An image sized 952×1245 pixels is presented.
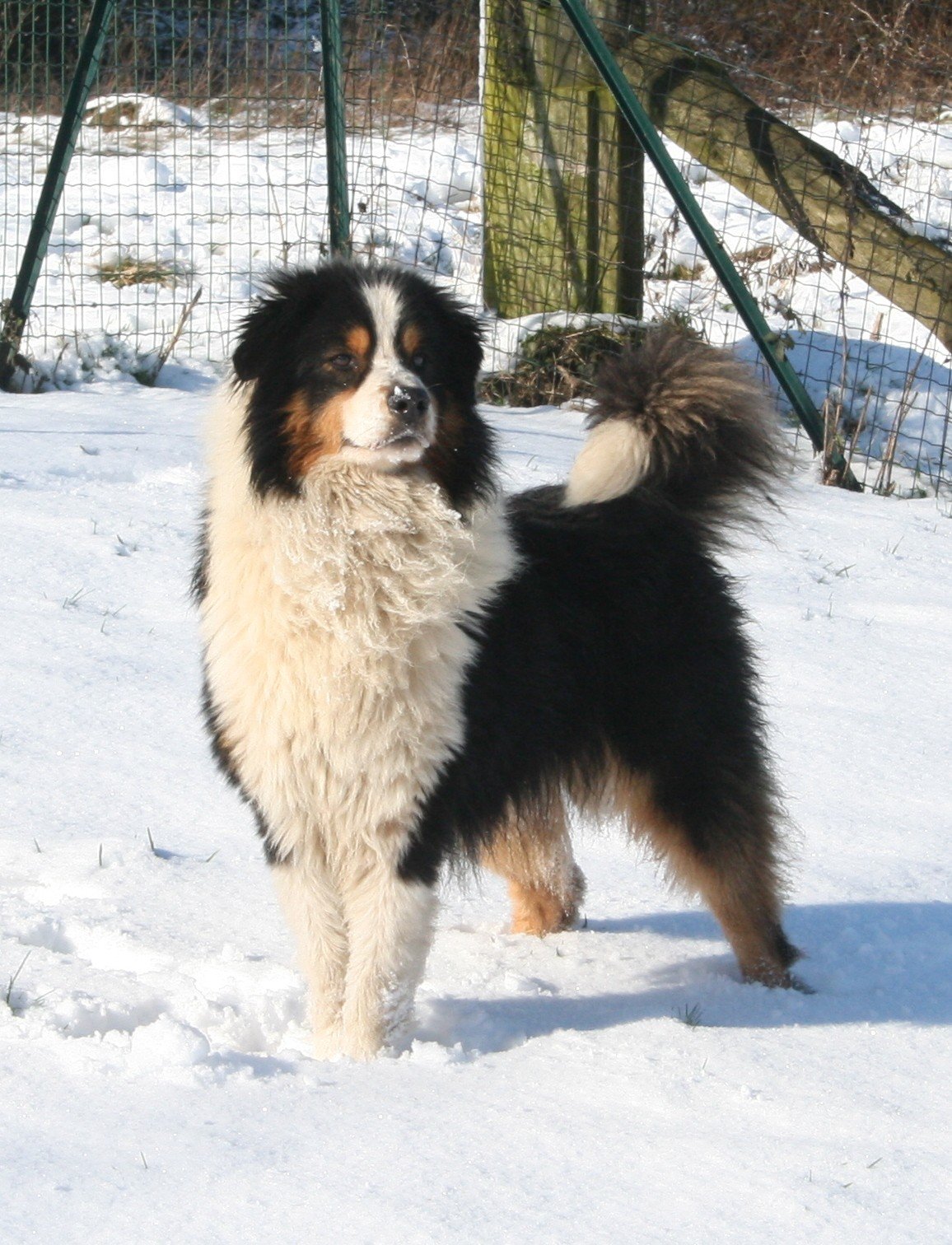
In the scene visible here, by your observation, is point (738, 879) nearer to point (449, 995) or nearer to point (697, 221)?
point (449, 995)

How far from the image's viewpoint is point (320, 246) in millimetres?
7406

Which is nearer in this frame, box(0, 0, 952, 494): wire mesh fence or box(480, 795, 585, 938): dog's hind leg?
box(480, 795, 585, 938): dog's hind leg

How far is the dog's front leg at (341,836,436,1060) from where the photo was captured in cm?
305

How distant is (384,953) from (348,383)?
4.05ft

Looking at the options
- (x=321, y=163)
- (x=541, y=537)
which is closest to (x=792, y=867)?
(x=541, y=537)

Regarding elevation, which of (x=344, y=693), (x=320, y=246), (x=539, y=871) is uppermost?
(x=320, y=246)

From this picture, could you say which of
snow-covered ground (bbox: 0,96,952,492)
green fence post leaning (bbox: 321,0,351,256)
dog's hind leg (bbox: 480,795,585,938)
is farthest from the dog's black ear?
snow-covered ground (bbox: 0,96,952,492)

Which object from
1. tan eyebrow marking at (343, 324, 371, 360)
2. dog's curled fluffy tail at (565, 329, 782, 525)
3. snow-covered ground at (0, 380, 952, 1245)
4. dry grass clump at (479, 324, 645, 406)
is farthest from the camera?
dry grass clump at (479, 324, 645, 406)

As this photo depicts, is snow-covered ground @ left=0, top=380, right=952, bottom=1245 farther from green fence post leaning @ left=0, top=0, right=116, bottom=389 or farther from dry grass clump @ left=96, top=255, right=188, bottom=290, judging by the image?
dry grass clump @ left=96, top=255, right=188, bottom=290

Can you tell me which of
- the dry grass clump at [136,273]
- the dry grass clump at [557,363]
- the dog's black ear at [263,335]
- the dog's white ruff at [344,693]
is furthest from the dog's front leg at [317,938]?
the dry grass clump at [136,273]

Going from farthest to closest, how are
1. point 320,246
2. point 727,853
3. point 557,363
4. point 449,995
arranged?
point 557,363 → point 320,246 → point 727,853 → point 449,995

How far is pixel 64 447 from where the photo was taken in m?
6.38

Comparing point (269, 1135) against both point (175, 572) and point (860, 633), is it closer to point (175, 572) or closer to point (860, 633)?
point (175, 572)

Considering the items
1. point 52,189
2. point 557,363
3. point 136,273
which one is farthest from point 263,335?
point 136,273
